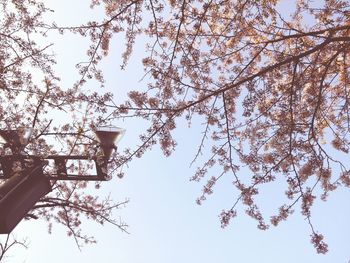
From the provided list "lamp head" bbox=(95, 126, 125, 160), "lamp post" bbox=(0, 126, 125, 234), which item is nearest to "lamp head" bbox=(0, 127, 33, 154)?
"lamp post" bbox=(0, 126, 125, 234)

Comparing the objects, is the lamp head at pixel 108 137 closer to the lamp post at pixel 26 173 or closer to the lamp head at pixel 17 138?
the lamp post at pixel 26 173

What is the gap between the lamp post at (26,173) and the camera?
134 inches

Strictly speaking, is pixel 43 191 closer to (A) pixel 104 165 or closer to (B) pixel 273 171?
(A) pixel 104 165

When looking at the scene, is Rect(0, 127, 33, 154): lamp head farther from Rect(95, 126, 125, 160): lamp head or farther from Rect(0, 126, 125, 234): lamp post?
Rect(95, 126, 125, 160): lamp head

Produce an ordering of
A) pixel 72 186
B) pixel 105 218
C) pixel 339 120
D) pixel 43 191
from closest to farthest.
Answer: pixel 43 191 < pixel 339 120 < pixel 105 218 < pixel 72 186

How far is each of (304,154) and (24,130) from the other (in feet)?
13.9

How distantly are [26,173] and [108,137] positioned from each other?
1.09 metres

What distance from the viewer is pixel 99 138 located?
15.5ft

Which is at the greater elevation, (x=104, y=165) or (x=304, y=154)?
(x=304, y=154)

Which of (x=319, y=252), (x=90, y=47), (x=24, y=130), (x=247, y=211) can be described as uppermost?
(x=90, y=47)

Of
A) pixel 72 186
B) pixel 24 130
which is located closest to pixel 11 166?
pixel 24 130

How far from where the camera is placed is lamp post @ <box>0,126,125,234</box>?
3.41 m

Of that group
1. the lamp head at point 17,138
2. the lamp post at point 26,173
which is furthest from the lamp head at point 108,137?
the lamp head at point 17,138

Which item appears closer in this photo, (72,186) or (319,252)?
(319,252)
